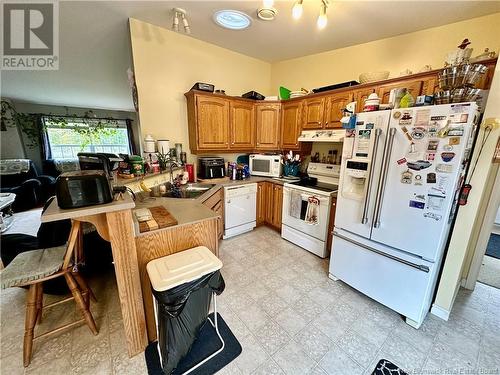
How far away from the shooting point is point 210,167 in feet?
10.0

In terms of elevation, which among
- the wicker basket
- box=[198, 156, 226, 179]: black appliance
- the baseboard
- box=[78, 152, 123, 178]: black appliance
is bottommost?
the baseboard

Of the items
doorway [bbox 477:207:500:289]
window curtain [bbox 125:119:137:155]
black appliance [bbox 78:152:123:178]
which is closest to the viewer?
black appliance [bbox 78:152:123:178]

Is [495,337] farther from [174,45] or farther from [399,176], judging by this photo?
[174,45]

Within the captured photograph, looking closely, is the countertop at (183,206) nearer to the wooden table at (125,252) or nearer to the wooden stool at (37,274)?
the wooden table at (125,252)

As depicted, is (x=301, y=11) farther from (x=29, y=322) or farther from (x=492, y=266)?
(x=492, y=266)

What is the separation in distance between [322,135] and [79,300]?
301 centimetres

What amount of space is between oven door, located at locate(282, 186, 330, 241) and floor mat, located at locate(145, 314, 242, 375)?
1.58 m

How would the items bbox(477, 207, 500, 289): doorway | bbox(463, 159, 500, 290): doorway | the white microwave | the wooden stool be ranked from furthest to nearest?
1. the white microwave
2. bbox(477, 207, 500, 289): doorway
3. bbox(463, 159, 500, 290): doorway
4. the wooden stool

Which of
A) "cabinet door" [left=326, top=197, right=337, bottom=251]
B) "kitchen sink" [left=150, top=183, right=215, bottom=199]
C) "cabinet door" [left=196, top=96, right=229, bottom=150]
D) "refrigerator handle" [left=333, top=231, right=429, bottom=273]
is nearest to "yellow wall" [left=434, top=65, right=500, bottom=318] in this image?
"refrigerator handle" [left=333, top=231, right=429, bottom=273]

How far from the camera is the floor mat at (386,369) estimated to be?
1344 millimetres

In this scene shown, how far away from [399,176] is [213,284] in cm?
169

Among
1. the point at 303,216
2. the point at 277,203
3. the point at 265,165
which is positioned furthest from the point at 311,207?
the point at 265,165

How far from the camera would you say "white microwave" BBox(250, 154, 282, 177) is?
10.7 ft

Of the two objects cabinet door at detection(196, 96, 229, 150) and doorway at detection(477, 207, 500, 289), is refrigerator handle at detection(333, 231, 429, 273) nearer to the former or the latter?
doorway at detection(477, 207, 500, 289)
